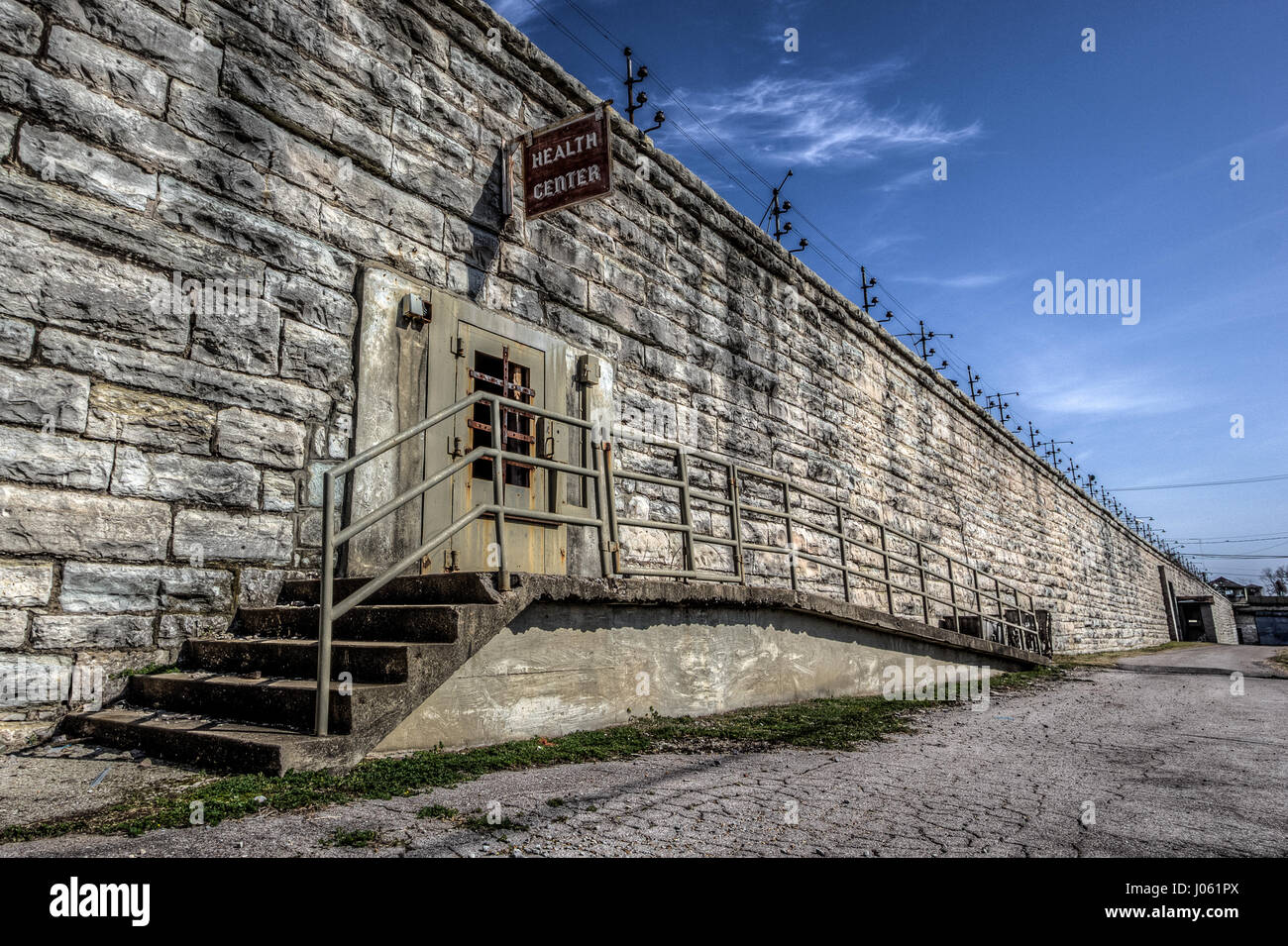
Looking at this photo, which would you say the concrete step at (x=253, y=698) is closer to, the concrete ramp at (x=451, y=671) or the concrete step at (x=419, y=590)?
the concrete ramp at (x=451, y=671)

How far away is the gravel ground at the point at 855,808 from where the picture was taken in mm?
2406

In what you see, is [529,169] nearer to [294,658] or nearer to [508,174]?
[508,174]

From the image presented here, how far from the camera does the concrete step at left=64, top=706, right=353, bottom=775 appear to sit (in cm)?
312

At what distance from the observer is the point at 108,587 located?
13.0 ft

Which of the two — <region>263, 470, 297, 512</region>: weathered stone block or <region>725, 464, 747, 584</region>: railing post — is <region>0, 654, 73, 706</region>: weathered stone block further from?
<region>725, 464, 747, 584</region>: railing post

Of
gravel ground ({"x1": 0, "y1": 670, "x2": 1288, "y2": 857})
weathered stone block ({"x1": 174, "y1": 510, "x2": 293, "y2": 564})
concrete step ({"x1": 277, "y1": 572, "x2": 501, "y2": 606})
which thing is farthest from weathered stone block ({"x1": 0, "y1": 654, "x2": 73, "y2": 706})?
gravel ground ({"x1": 0, "y1": 670, "x2": 1288, "y2": 857})

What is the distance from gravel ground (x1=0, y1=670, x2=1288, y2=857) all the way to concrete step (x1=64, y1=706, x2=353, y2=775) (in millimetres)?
466

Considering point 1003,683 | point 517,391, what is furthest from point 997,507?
point 517,391

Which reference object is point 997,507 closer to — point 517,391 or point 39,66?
point 517,391

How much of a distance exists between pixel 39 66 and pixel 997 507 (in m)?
18.1

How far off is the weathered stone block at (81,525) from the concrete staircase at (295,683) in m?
0.65

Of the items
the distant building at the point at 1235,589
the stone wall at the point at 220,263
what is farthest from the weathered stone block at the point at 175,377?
the distant building at the point at 1235,589

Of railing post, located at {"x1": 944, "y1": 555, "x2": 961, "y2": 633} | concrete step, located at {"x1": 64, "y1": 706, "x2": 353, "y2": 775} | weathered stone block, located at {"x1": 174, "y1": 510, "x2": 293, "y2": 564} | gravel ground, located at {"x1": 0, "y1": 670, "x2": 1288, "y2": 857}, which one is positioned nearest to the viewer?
gravel ground, located at {"x1": 0, "y1": 670, "x2": 1288, "y2": 857}

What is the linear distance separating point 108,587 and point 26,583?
0.36 m
